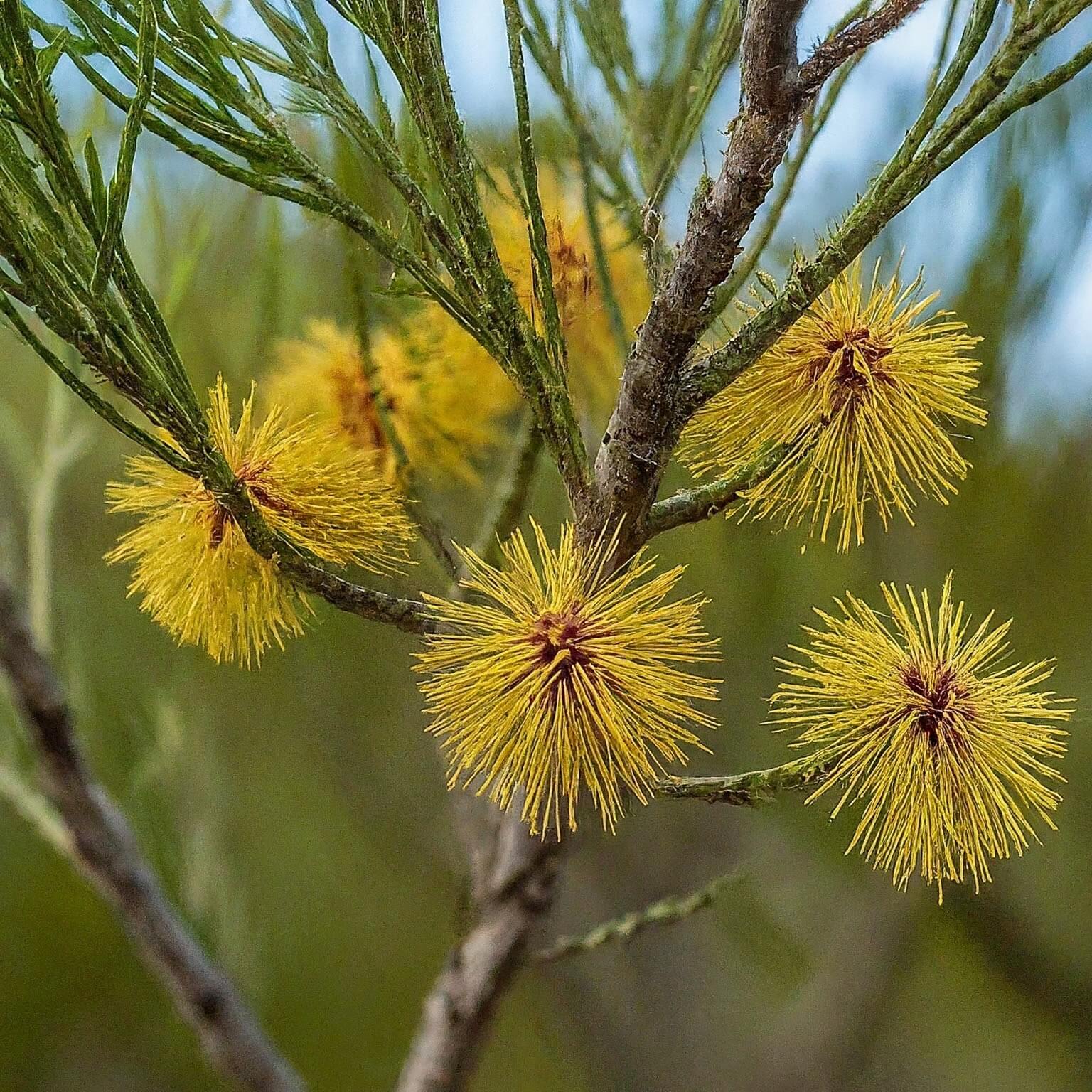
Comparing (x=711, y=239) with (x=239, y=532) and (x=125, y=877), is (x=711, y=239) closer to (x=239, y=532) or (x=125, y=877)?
(x=239, y=532)

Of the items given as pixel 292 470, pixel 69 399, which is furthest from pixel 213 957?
pixel 292 470

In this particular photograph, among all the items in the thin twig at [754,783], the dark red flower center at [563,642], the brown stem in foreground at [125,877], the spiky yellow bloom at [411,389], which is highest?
the spiky yellow bloom at [411,389]

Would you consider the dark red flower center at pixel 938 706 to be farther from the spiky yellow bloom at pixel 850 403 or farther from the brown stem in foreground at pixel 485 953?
the brown stem in foreground at pixel 485 953

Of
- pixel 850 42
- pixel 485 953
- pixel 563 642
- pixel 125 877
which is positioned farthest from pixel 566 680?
pixel 125 877

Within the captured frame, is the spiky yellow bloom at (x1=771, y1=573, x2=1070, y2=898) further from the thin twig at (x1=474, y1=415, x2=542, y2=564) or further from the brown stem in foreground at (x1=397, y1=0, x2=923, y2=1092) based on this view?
the thin twig at (x1=474, y1=415, x2=542, y2=564)

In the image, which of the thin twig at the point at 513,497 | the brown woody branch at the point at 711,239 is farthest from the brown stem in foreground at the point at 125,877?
the brown woody branch at the point at 711,239

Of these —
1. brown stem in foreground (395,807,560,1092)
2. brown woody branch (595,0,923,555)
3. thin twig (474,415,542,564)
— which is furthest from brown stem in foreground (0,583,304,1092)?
brown woody branch (595,0,923,555)

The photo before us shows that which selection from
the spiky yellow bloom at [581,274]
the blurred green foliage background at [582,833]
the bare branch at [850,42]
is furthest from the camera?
the blurred green foliage background at [582,833]
